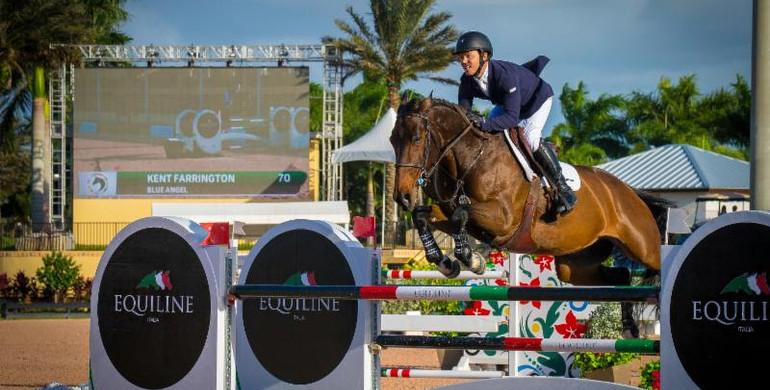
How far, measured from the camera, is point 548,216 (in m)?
6.39

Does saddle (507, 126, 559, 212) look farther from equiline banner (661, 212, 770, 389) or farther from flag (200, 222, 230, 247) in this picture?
equiline banner (661, 212, 770, 389)

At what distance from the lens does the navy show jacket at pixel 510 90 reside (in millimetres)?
6133

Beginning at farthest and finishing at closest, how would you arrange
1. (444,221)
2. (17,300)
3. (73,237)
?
(73,237) < (17,300) < (444,221)

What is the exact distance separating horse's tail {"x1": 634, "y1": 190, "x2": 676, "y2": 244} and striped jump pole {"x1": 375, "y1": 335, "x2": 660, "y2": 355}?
327cm

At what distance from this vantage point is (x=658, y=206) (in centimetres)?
726

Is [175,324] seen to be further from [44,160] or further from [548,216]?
[44,160]

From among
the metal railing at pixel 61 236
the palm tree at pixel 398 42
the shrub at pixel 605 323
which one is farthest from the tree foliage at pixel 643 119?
the shrub at pixel 605 323

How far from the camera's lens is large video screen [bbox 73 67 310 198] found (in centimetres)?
3309

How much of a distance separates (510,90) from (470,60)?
0.99 ft

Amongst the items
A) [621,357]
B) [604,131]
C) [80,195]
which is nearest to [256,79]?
[80,195]

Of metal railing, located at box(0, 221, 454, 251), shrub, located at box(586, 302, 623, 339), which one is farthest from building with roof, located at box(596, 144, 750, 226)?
shrub, located at box(586, 302, 623, 339)

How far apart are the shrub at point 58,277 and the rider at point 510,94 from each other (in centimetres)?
1620

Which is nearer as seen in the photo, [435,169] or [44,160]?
[435,169]

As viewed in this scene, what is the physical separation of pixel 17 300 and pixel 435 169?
16.6 meters
